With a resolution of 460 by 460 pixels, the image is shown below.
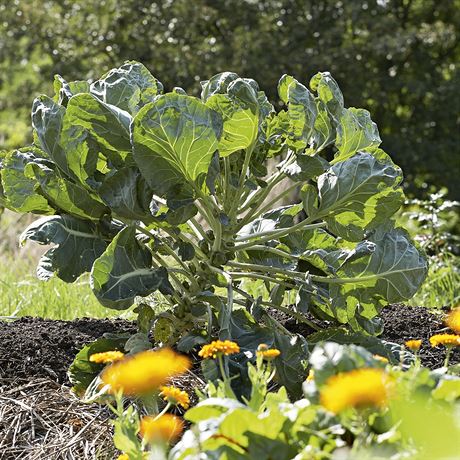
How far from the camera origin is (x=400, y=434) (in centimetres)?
165

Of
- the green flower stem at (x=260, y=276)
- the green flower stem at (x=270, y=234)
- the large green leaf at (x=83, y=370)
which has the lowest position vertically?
the large green leaf at (x=83, y=370)

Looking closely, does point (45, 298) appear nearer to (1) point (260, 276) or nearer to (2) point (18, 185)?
(2) point (18, 185)

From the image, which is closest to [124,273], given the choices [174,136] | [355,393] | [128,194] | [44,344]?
[128,194]

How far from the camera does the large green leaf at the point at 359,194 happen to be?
106 inches

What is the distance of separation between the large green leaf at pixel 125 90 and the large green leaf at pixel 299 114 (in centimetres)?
53

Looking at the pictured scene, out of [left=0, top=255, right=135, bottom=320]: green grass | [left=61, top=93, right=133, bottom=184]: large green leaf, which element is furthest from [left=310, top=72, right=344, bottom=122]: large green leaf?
[left=0, top=255, right=135, bottom=320]: green grass

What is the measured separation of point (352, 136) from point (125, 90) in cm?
80

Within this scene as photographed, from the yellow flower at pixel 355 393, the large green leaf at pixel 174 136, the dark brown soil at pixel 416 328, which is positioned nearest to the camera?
the yellow flower at pixel 355 393

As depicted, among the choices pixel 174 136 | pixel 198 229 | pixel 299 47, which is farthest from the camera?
pixel 299 47

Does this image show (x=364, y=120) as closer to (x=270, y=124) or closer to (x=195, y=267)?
(x=270, y=124)

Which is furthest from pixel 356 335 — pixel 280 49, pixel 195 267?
pixel 280 49

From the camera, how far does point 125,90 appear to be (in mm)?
2945

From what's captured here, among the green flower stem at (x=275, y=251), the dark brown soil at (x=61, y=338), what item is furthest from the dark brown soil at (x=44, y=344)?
the green flower stem at (x=275, y=251)

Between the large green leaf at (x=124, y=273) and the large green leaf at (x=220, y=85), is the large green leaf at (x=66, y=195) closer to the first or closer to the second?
the large green leaf at (x=124, y=273)
